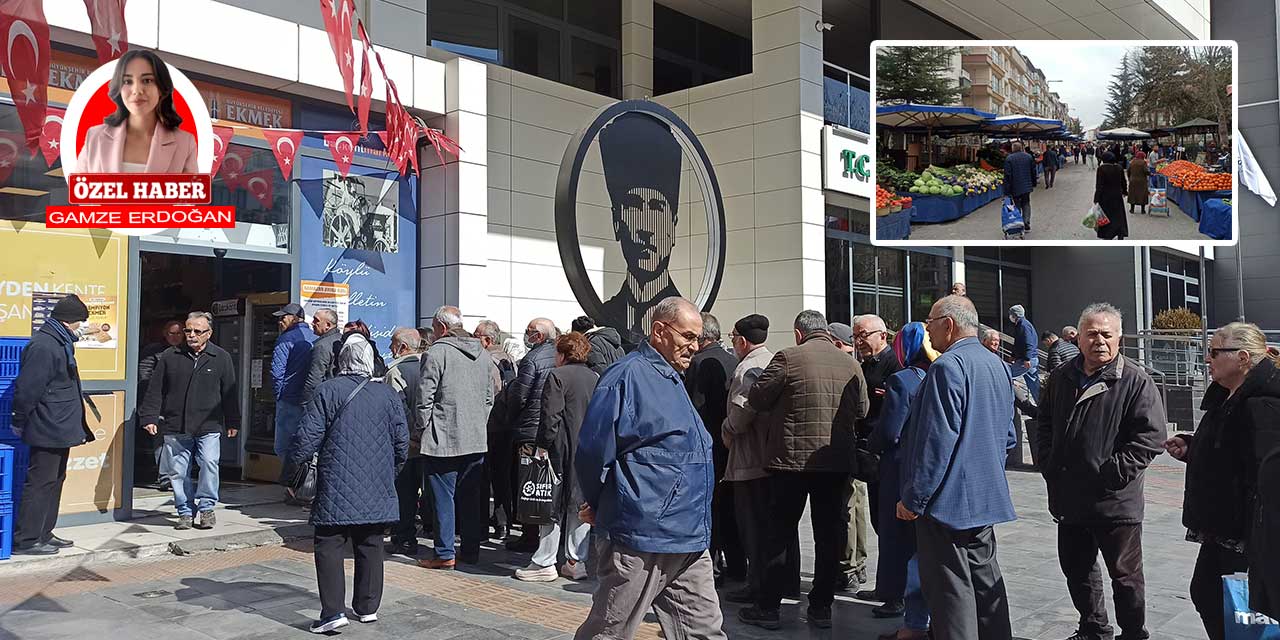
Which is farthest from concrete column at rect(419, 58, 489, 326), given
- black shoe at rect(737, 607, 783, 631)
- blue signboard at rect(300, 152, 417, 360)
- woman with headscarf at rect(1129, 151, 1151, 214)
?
woman with headscarf at rect(1129, 151, 1151, 214)

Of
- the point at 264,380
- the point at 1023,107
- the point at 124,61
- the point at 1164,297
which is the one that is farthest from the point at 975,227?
the point at 1164,297

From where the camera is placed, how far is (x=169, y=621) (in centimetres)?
578

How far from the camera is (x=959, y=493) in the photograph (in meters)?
4.45

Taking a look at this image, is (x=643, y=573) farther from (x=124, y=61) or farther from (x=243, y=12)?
(x=243, y=12)

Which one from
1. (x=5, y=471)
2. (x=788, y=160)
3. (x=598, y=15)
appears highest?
(x=598, y=15)

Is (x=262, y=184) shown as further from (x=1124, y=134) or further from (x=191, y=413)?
(x=1124, y=134)

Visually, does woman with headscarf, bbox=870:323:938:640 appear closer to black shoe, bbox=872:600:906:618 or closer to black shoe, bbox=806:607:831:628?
black shoe, bbox=872:600:906:618

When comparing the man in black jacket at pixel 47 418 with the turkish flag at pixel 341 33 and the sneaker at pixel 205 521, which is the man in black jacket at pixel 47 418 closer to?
the sneaker at pixel 205 521

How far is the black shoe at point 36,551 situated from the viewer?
23.6ft

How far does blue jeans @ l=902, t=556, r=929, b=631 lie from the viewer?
5.36 metres

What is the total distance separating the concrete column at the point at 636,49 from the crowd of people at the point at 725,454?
8.54 metres

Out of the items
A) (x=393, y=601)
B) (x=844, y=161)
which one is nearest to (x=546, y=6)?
(x=844, y=161)

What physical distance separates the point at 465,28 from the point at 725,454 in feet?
30.7

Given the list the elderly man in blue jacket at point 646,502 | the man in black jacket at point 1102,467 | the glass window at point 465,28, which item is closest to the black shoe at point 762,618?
the elderly man in blue jacket at point 646,502
